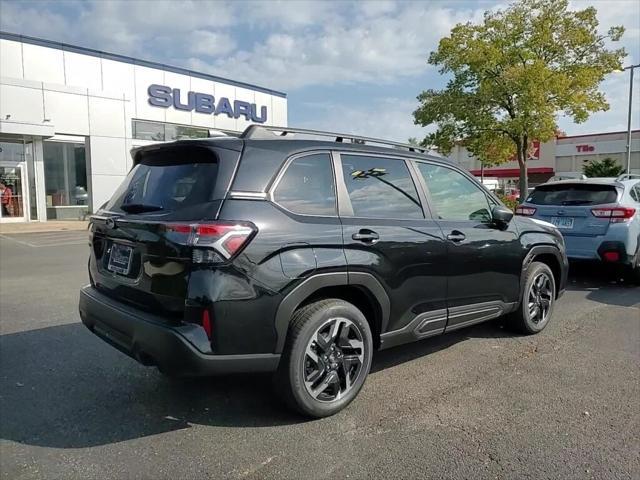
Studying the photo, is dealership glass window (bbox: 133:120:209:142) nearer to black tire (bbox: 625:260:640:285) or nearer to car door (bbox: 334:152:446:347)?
black tire (bbox: 625:260:640:285)

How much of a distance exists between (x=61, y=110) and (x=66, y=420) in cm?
1947

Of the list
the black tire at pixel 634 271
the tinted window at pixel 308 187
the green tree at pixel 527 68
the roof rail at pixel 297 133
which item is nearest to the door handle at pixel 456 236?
the roof rail at pixel 297 133

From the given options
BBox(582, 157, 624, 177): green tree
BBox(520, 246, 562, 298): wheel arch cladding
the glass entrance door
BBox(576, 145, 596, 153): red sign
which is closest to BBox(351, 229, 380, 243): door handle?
BBox(520, 246, 562, 298): wheel arch cladding

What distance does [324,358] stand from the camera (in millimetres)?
3330

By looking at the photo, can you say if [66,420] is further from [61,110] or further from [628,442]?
[61,110]

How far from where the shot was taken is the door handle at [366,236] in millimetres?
3451

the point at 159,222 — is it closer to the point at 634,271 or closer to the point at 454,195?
the point at 454,195

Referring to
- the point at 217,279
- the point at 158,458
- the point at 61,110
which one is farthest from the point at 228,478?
the point at 61,110

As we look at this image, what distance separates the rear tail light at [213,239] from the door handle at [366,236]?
2.75 ft

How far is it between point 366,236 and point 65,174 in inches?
821

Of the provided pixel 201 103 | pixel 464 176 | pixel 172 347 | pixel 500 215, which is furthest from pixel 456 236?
pixel 201 103

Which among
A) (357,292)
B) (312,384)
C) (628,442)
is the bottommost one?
(628,442)

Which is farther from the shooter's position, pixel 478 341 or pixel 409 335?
pixel 478 341

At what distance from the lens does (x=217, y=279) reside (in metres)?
2.83
